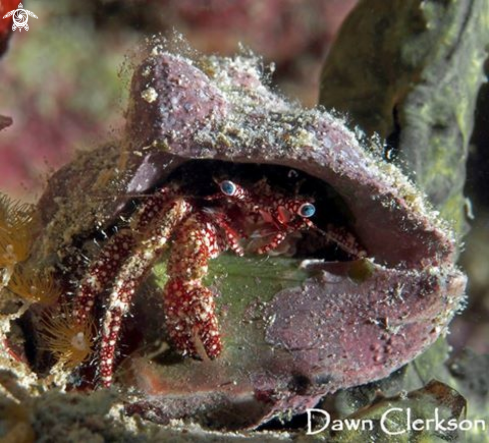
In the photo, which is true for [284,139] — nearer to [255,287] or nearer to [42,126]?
[255,287]

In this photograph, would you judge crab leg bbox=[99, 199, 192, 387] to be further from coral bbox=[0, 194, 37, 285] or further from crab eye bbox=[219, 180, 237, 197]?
coral bbox=[0, 194, 37, 285]

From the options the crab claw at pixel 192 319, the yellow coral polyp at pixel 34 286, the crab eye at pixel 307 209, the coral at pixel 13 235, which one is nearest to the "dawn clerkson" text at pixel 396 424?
the crab claw at pixel 192 319

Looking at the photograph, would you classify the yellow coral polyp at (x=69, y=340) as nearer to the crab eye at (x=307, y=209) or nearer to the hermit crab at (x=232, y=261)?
the hermit crab at (x=232, y=261)

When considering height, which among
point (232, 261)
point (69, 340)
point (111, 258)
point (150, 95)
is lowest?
point (69, 340)

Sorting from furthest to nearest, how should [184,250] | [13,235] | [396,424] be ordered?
[13,235] → [184,250] → [396,424]

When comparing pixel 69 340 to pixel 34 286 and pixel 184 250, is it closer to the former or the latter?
pixel 34 286

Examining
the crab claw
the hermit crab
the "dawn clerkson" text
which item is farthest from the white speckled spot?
the "dawn clerkson" text

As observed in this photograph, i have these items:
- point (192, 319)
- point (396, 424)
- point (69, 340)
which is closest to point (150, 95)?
point (192, 319)

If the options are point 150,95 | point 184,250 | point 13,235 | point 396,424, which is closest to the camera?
point 150,95
